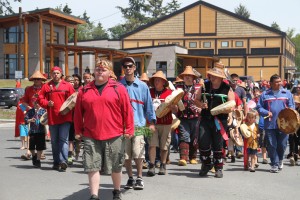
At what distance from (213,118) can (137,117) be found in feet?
5.98

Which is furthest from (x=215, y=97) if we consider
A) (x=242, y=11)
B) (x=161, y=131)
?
(x=242, y=11)

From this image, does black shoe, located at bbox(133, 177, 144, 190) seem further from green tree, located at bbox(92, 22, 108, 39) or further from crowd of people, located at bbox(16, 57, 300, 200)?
green tree, located at bbox(92, 22, 108, 39)

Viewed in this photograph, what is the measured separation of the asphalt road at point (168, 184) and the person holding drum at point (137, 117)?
0.31 meters

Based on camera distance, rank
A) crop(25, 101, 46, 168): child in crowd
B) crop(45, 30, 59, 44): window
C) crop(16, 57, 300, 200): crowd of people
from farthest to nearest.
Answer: crop(45, 30, 59, 44): window < crop(25, 101, 46, 168): child in crowd < crop(16, 57, 300, 200): crowd of people

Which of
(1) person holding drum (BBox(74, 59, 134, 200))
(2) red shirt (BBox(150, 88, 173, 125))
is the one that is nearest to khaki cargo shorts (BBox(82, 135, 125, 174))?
(1) person holding drum (BBox(74, 59, 134, 200))

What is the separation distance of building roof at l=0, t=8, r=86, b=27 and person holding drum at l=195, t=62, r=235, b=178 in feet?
116

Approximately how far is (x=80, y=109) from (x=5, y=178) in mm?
2908

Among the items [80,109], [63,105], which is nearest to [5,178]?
[63,105]

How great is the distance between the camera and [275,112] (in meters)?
10.1

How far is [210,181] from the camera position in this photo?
8711mm

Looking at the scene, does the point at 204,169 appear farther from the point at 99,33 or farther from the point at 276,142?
the point at 99,33

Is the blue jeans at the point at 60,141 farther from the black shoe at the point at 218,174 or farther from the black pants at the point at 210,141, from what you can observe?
the black shoe at the point at 218,174

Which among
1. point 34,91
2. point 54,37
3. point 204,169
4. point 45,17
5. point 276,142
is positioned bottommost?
point 204,169

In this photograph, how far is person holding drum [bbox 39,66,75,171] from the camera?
9.70 metres
